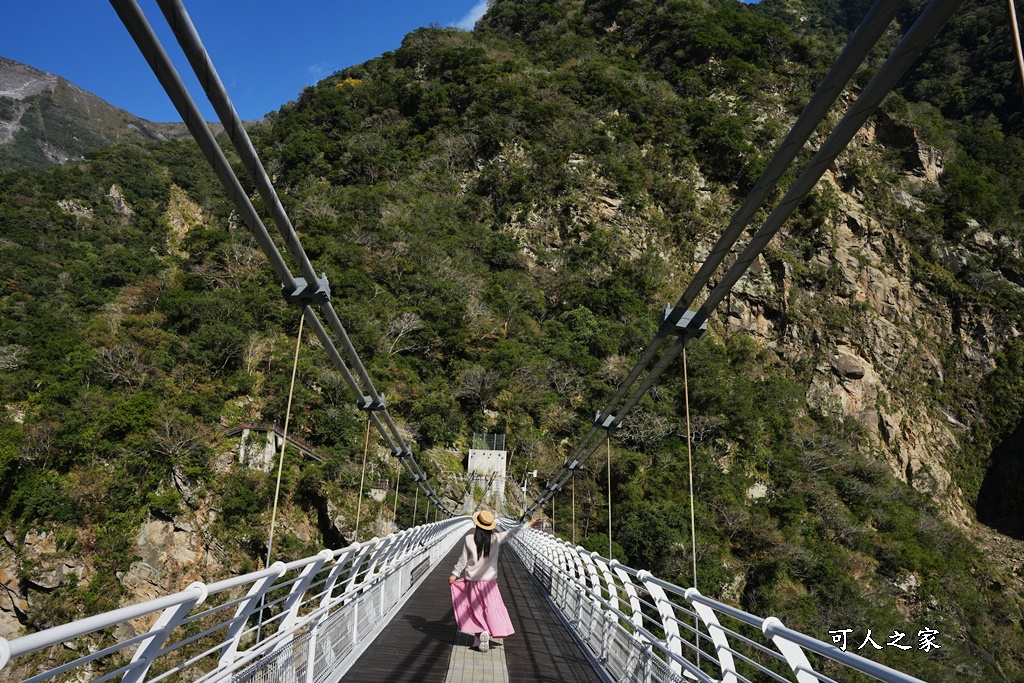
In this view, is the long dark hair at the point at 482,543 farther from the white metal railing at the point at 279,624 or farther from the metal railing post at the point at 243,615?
the metal railing post at the point at 243,615

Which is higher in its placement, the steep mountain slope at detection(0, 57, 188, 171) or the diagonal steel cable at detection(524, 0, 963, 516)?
the steep mountain slope at detection(0, 57, 188, 171)

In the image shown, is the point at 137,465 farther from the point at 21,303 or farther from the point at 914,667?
the point at 914,667

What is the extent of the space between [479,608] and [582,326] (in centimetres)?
2790

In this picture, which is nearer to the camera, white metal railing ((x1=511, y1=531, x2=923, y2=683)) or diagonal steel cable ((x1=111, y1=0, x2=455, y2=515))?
white metal railing ((x1=511, y1=531, x2=923, y2=683))

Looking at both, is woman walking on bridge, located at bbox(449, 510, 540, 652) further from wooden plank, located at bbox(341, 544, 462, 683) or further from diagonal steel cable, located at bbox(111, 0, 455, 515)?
diagonal steel cable, located at bbox(111, 0, 455, 515)

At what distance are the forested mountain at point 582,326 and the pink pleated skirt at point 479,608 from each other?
14.3m

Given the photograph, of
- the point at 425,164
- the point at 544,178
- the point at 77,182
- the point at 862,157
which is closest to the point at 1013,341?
the point at 862,157

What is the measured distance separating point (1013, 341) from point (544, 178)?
29.7m

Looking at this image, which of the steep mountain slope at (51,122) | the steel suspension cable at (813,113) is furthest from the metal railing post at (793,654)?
the steep mountain slope at (51,122)

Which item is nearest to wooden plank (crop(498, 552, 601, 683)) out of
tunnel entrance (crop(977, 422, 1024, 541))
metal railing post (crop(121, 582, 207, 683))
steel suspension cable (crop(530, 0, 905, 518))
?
metal railing post (crop(121, 582, 207, 683))

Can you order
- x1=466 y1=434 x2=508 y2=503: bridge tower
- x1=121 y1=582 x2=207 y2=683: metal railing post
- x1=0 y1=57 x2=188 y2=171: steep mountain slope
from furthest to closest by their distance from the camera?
x1=0 y1=57 x2=188 y2=171: steep mountain slope < x1=466 y1=434 x2=508 y2=503: bridge tower < x1=121 y1=582 x2=207 y2=683: metal railing post

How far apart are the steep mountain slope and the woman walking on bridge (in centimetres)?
8117

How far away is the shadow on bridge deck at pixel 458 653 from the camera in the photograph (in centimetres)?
331

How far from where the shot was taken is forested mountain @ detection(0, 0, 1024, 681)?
16.8 metres
